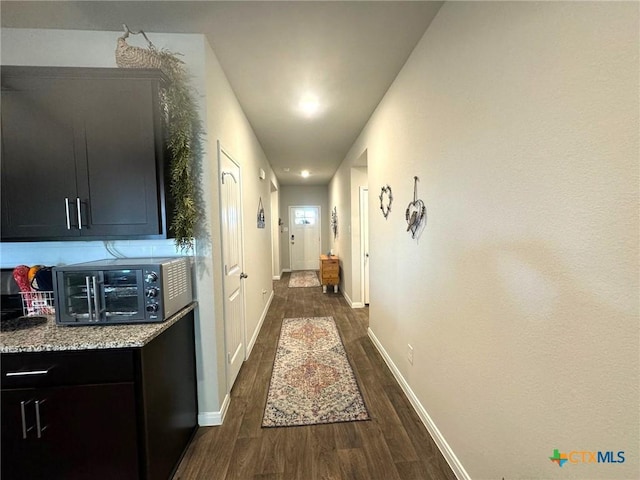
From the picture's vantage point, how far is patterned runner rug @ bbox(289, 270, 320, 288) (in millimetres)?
6139

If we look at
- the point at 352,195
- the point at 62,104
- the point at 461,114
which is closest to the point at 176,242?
the point at 62,104

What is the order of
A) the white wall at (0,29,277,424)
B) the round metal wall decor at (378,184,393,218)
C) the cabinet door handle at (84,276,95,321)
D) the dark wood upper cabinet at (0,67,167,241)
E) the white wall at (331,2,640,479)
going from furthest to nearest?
the round metal wall decor at (378,184,393,218)
the white wall at (0,29,277,424)
the dark wood upper cabinet at (0,67,167,241)
the cabinet door handle at (84,276,95,321)
the white wall at (331,2,640,479)

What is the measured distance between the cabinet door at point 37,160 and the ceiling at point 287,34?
1.71 ft

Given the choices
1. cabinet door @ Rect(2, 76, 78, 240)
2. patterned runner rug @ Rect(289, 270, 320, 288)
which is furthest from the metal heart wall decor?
patterned runner rug @ Rect(289, 270, 320, 288)

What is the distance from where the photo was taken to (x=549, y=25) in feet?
2.79

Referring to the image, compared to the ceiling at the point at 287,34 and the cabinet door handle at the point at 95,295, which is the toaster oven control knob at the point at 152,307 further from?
the ceiling at the point at 287,34

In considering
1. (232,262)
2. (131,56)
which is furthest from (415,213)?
(131,56)

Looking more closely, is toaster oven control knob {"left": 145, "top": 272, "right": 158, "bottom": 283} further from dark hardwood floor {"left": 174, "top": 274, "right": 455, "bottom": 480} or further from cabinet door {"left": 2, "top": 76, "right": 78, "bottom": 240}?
dark hardwood floor {"left": 174, "top": 274, "right": 455, "bottom": 480}

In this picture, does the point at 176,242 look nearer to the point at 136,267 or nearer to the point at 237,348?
the point at 136,267

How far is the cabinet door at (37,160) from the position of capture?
1402 mm

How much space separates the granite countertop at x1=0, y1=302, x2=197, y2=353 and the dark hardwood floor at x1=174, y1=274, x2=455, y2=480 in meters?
0.90

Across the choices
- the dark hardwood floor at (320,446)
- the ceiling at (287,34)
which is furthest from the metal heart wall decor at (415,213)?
the dark hardwood floor at (320,446)

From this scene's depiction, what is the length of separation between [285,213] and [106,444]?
681 cm

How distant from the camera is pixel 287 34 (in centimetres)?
169
